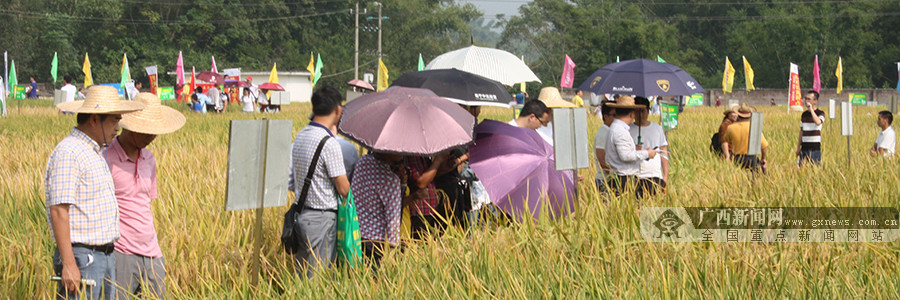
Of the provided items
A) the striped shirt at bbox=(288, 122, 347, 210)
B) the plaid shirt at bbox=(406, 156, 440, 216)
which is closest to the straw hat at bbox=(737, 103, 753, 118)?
the plaid shirt at bbox=(406, 156, 440, 216)

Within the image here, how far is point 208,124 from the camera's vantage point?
16.7m

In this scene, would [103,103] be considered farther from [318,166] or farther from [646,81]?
[646,81]

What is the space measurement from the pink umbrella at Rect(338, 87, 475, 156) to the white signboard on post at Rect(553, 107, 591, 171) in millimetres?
746

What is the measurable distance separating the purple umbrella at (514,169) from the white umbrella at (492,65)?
6.40 feet

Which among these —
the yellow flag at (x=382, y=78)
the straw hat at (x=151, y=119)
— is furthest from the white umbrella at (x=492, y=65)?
the yellow flag at (x=382, y=78)

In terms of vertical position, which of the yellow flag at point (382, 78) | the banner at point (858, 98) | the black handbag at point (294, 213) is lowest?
the black handbag at point (294, 213)

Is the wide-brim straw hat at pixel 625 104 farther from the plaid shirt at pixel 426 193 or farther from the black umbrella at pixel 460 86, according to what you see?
the plaid shirt at pixel 426 193

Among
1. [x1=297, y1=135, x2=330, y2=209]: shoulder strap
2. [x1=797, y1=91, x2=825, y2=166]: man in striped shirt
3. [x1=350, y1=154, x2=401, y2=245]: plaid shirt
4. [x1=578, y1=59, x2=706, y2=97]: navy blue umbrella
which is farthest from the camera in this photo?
[x1=797, y1=91, x2=825, y2=166]: man in striped shirt

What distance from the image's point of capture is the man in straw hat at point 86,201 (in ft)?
10.5

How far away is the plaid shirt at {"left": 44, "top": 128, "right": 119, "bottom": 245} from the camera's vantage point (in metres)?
3.20

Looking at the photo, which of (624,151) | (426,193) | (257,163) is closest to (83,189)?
(257,163)

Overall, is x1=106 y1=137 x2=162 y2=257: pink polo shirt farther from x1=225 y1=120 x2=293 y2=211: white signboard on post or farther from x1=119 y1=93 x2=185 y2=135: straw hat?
x1=225 y1=120 x2=293 y2=211: white signboard on post

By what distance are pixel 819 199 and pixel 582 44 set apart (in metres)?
54.3

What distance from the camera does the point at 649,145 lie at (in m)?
6.27
